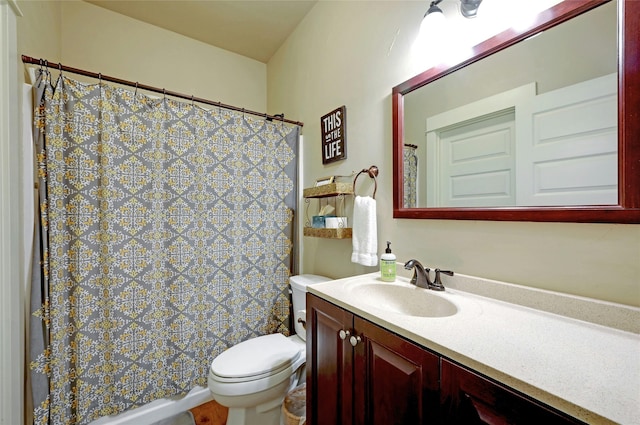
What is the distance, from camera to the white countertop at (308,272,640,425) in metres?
0.42

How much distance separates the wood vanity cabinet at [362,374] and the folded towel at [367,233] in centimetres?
40

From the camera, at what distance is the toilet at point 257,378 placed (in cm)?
120

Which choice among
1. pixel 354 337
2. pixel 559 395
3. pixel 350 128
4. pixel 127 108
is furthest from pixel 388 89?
pixel 127 108

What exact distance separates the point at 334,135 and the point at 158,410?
196 centimetres

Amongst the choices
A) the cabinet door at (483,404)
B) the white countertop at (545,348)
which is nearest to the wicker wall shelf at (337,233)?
the white countertop at (545,348)

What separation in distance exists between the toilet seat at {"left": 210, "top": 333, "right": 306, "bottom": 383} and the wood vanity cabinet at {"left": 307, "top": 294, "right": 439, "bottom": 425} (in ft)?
1.06

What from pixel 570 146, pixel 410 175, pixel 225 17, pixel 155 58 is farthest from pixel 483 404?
pixel 155 58

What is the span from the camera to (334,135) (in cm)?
164

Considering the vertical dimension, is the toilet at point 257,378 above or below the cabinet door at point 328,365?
below

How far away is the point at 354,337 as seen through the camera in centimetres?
81

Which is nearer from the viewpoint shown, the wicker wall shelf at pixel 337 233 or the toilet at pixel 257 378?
the toilet at pixel 257 378

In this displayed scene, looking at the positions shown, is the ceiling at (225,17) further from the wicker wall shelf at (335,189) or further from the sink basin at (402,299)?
the sink basin at (402,299)

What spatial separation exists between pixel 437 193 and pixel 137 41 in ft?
8.28

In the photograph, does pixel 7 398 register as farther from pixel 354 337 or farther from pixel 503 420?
pixel 503 420
